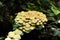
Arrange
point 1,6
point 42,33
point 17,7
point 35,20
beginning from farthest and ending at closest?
point 17,7 → point 1,6 → point 42,33 → point 35,20

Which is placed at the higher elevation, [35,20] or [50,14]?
[50,14]

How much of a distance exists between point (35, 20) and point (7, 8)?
481mm

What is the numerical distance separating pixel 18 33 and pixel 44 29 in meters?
0.29

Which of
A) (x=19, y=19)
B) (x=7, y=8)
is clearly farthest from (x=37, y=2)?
(x=19, y=19)

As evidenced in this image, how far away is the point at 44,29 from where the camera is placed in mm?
2043

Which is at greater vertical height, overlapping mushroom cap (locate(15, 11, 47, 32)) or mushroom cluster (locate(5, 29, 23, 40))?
overlapping mushroom cap (locate(15, 11, 47, 32))

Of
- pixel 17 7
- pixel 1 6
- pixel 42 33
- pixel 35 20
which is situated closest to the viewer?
pixel 35 20

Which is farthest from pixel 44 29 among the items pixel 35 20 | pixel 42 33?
pixel 35 20

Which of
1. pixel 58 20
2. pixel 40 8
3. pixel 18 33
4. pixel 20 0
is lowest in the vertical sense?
pixel 18 33

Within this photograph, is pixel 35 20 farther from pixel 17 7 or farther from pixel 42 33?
pixel 17 7

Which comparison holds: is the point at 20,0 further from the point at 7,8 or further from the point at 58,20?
the point at 58,20

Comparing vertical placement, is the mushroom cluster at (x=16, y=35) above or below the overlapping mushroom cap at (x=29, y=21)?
below

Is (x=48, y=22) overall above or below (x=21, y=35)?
above

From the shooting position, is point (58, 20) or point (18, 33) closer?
point (18, 33)
